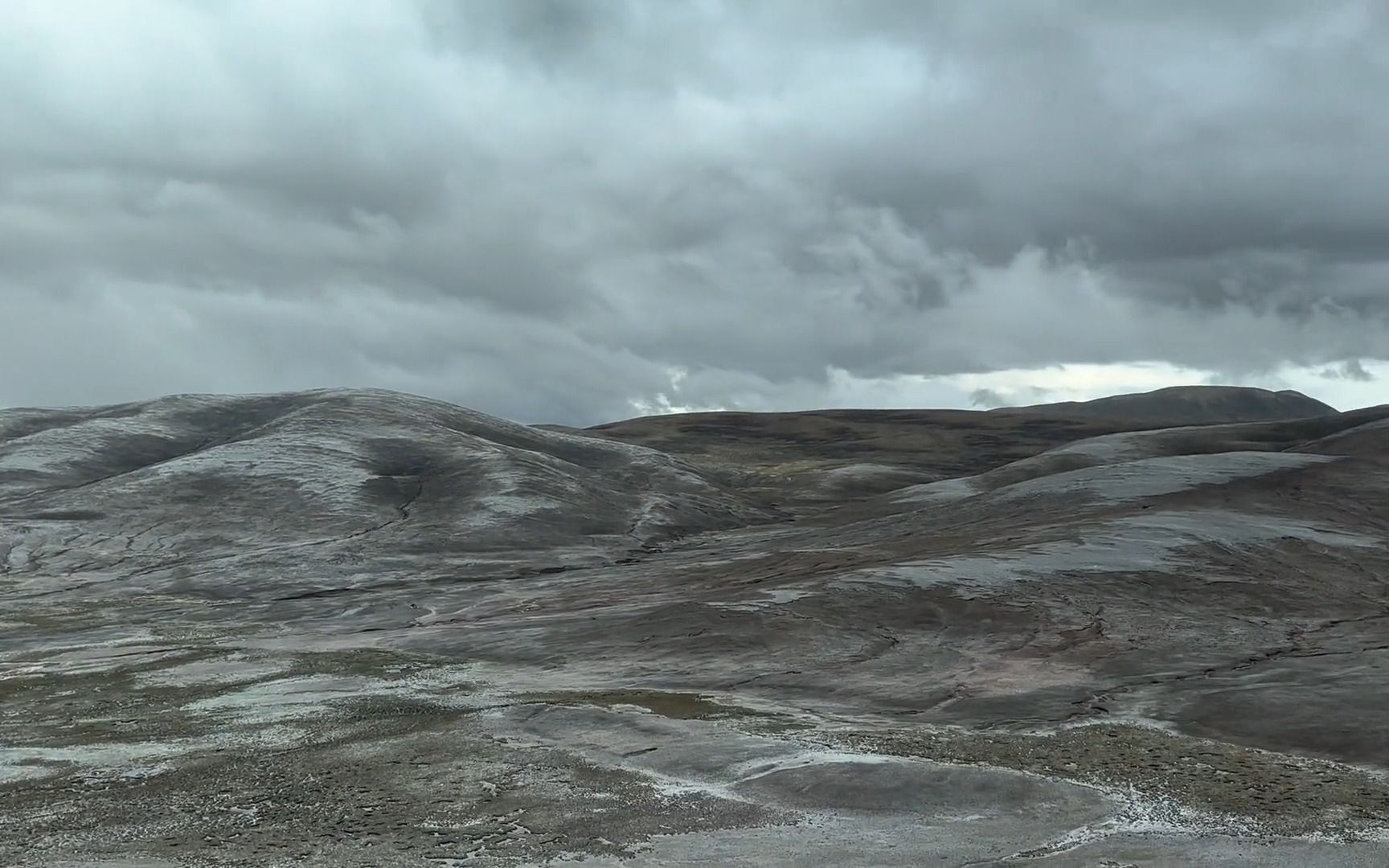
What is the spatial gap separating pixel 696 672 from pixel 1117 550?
19.7 m

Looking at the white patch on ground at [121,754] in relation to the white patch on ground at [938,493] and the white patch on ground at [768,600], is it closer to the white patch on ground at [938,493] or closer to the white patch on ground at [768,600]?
the white patch on ground at [768,600]

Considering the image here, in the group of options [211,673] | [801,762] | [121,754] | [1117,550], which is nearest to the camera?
[801,762]

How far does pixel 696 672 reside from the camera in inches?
1192

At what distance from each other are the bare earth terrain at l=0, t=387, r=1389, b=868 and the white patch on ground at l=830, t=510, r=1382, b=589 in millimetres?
201

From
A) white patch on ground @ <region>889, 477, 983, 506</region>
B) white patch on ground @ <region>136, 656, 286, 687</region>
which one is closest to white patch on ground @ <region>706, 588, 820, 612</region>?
white patch on ground @ <region>136, 656, 286, 687</region>

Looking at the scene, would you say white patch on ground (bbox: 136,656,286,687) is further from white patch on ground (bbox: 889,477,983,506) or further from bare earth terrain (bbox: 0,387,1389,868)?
white patch on ground (bbox: 889,477,983,506)

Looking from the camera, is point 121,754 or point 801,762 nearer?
point 801,762

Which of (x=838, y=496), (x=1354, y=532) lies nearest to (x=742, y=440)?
(x=838, y=496)

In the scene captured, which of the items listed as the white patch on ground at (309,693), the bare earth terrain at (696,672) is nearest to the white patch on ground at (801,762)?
the bare earth terrain at (696,672)

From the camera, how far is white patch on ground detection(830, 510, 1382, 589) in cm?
3900

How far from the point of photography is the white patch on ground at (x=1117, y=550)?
128ft

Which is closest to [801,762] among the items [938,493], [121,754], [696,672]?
[696,672]

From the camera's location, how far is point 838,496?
337 feet

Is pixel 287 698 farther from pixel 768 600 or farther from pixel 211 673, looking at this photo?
pixel 768 600
